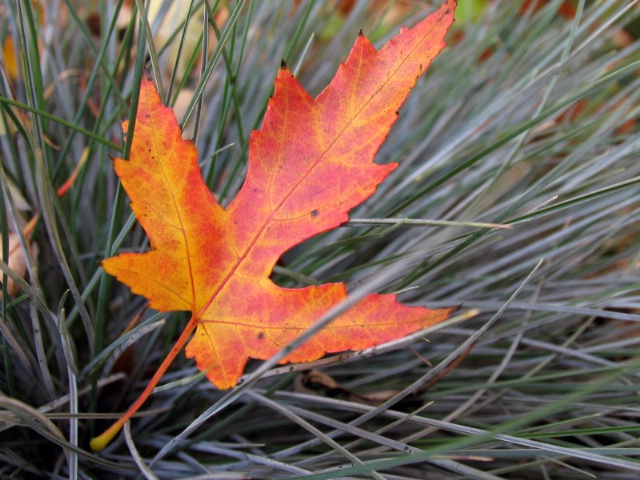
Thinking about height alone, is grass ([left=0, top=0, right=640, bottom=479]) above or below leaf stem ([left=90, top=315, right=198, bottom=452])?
above

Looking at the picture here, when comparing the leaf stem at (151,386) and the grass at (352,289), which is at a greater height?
the grass at (352,289)

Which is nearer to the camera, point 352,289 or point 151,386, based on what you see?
point 151,386

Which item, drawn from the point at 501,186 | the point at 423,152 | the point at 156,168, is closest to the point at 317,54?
the point at 423,152

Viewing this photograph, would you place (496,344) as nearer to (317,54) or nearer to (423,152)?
(423,152)

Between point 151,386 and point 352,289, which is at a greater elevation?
point 352,289
